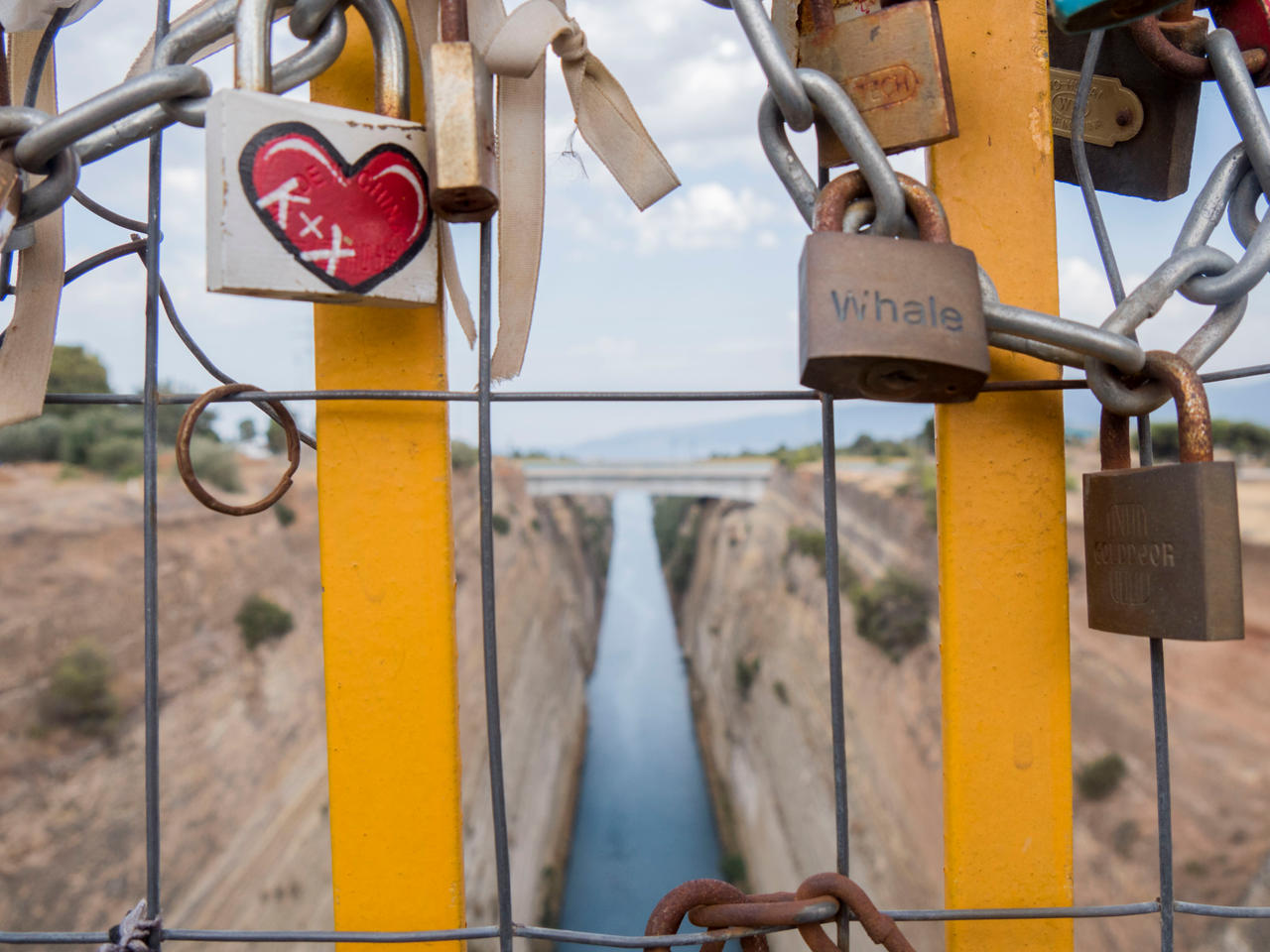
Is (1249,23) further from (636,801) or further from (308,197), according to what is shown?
(636,801)

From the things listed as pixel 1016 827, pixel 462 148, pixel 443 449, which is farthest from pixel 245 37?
pixel 1016 827

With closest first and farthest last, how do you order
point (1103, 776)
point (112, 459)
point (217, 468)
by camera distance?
point (1103, 776) < point (112, 459) < point (217, 468)

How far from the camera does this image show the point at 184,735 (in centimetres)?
798

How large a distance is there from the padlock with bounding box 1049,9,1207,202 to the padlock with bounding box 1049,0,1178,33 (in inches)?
9.4

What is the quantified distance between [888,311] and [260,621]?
10.8m

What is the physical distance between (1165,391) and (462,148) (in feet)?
1.92

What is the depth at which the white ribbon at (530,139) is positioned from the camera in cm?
67

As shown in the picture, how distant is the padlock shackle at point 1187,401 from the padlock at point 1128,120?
255 millimetres

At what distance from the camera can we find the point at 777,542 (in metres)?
17.1

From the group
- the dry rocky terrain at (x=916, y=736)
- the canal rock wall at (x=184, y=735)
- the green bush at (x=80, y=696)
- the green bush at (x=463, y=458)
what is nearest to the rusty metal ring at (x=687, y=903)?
the dry rocky terrain at (x=916, y=736)

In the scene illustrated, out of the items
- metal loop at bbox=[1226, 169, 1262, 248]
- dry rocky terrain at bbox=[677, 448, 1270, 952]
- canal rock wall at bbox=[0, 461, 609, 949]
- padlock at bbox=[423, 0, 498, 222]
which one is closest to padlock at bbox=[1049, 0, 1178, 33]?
metal loop at bbox=[1226, 169, 1262, 248]

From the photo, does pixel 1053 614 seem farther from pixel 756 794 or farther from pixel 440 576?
pixel 756 794

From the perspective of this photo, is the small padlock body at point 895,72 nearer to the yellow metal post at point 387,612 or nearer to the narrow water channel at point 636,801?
the yellow metal post at point 387,612

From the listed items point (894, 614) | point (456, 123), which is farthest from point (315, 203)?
point (894, 614)
